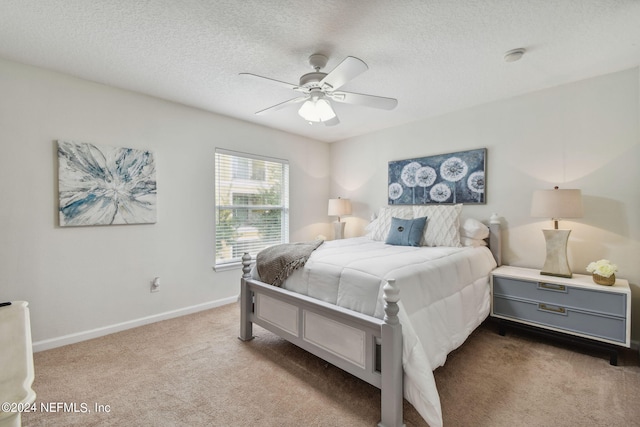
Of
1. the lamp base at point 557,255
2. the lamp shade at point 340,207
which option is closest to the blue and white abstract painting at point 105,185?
the lamp shade at point 340,207

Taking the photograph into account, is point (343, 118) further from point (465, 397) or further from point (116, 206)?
point (465, 397)

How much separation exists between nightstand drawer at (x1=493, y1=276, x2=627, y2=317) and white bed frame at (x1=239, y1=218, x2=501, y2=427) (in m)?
1.69

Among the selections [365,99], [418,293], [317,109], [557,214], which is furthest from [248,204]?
[557,214]

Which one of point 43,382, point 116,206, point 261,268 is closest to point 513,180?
point 261,268

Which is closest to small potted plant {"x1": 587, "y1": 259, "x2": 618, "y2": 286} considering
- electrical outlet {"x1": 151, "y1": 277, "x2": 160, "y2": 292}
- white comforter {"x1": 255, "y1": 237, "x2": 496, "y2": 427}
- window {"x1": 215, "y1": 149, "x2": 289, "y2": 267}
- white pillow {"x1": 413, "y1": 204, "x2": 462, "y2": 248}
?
white comforter {"x1": 255, "y1": 237, "x2": 496, "y2": 427}

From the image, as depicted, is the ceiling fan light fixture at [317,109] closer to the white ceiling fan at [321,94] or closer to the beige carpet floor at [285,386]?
the white ceiling fan at [321,94]

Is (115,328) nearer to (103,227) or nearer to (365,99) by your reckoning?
(103,227)

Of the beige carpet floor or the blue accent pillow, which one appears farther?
the blue accent pillow

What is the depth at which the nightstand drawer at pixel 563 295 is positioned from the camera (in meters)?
2.20

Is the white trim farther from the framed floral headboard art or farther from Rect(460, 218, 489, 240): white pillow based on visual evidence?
Rect(460, 218, 489, 240): white pillow

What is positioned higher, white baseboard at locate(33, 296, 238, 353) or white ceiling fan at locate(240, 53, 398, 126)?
white ceiling fan at locate(240, 53, 398, 126)

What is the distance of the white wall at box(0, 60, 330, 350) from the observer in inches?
93.4

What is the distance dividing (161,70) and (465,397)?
3333mm

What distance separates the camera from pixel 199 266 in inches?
136
